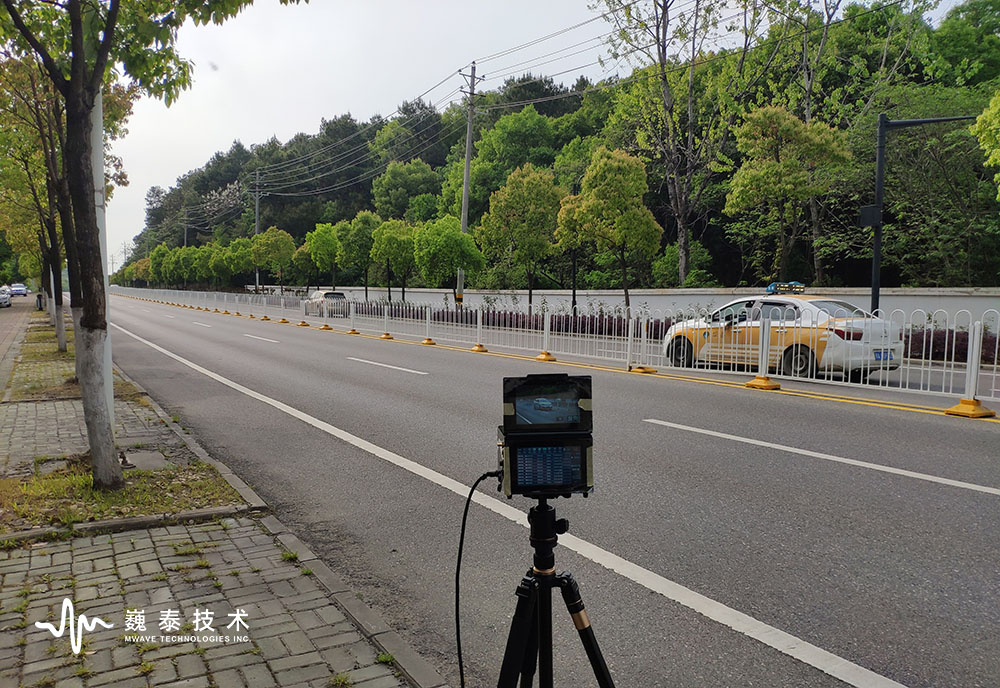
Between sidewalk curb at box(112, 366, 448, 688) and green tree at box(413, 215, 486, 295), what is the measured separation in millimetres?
26613

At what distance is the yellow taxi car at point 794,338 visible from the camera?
38.0ft

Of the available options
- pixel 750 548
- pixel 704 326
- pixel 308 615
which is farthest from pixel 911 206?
pixel 308 615

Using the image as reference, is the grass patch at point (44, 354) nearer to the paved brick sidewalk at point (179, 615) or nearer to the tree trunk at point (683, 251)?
the paved brick sidewalk at point (179, 615)

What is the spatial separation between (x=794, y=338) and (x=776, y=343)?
0.43m

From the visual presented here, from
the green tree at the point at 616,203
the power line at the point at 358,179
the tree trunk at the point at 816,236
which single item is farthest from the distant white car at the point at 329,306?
the power line at the point at 358,179

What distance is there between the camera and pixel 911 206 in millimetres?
25203

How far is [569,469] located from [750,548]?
279 centimetres

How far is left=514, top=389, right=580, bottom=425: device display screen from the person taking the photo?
90.6 inches

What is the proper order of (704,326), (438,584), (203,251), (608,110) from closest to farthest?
(438,584) → (704,326) → (608,110) → (203,251)

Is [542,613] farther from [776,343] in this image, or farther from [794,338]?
[776,343]

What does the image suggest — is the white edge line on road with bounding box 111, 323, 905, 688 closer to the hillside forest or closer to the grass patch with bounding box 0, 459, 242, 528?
the grass patch with bounding box 0, 459, 242, 528

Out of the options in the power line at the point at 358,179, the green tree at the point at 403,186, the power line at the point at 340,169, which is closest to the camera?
the green tree at the point at 403,186

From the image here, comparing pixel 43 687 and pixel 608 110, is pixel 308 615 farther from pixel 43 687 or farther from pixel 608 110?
pixel 608 110

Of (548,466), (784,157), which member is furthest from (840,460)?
(784,157)
